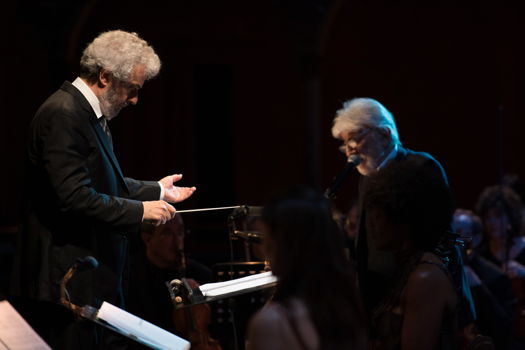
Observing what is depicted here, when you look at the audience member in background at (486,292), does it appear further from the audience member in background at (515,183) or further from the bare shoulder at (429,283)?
the audience member in background at (515,183)

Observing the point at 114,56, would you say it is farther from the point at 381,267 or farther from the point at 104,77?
the point at 381,267

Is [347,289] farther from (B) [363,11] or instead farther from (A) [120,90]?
(B) [363,11]

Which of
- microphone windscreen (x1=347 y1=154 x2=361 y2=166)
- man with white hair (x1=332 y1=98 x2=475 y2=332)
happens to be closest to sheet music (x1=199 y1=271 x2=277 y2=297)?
man with white hair (x1=332 y1=98 x2=475 y2=332)

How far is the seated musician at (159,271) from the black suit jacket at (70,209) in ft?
4.42

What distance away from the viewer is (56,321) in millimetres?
2943

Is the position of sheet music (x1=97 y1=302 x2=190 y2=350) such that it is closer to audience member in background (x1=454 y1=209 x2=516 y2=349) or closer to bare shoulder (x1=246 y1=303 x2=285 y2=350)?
bare shoulder (x1=246 y1=303 x2=285 y2=350)

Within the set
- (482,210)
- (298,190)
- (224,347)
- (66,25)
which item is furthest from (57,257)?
(66,25)

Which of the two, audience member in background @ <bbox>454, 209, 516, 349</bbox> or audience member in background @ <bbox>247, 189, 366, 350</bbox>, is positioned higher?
audience member in background @ <bbox>247, 189, 366, 350</bbox>

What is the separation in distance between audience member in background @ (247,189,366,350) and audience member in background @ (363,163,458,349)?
538 millimetres

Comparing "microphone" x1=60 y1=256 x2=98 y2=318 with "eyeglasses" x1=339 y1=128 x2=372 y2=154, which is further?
"eyeglasses" x1=339 y1=128 x2=372 y2=154

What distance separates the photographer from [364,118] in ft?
13.7

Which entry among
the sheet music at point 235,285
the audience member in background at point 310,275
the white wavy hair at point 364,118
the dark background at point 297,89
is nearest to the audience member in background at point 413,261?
the sheet music at point 235,285

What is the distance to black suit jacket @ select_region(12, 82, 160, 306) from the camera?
115 inches

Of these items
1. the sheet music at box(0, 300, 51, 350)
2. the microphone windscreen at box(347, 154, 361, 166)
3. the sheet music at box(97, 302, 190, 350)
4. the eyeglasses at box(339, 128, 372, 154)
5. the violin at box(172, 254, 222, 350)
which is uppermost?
the eyeglasses at box(339, 128, 372, 154)
